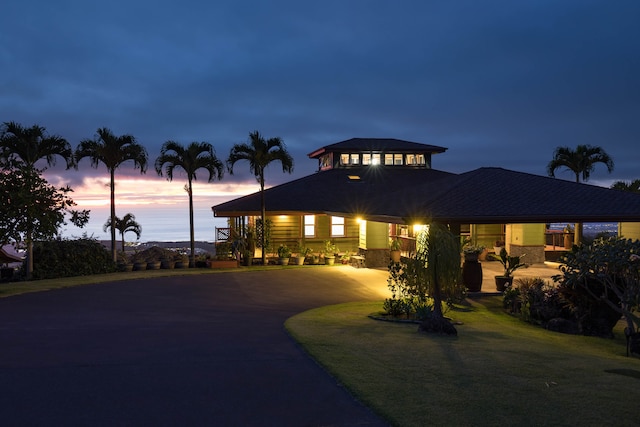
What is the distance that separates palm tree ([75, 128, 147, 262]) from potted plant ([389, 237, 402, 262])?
15.1 meters

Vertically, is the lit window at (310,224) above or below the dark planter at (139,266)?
above

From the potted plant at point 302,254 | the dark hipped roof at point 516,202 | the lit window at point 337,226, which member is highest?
the dark hipped roof at point 516,202

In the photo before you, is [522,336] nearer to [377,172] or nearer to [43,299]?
[43,299]

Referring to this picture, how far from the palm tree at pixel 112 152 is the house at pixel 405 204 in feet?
18.6

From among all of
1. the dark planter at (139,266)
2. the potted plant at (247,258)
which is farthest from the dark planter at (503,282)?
the dark planter at (139,266)

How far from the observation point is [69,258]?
85.6ft

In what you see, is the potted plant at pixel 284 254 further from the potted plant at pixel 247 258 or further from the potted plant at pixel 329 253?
the potted plant at pixel 329 253

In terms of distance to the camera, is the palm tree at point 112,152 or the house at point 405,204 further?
the palm tree at point 112,152

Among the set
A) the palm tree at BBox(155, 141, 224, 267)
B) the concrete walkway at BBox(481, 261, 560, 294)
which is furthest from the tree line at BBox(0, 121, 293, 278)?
the concrete walkway at BBox(481, 261, 560, 294)


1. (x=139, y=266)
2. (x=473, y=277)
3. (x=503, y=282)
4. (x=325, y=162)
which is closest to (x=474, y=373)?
(x=473, y=277)

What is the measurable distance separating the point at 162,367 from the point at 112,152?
22.8 meters

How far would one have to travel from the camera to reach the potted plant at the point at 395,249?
3062cm

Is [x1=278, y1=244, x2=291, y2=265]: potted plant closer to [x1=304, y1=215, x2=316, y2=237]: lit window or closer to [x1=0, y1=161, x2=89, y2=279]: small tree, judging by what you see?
[x1=304, y1=215, x2=316, y2=237]: lit window

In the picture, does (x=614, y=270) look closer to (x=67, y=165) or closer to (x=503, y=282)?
(x=503, y=282)
